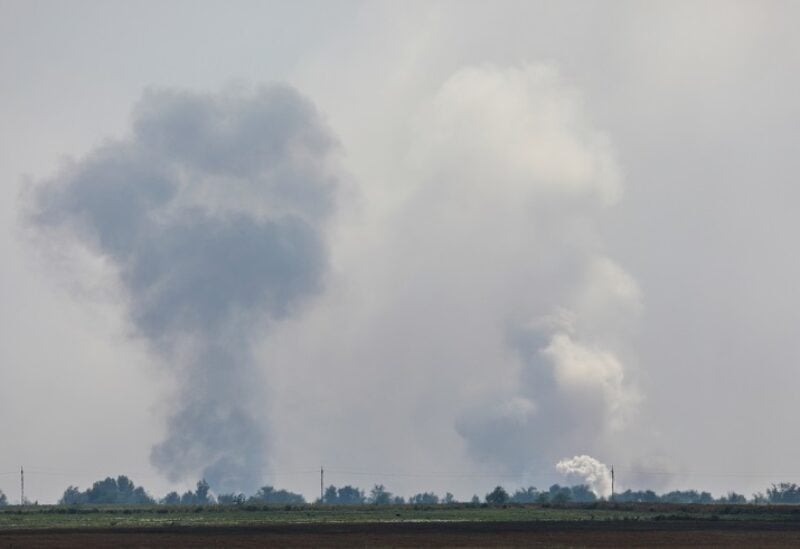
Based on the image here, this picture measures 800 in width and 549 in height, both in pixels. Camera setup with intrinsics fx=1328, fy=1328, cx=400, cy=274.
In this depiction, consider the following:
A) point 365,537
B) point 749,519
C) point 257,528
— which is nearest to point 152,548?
point 365,537

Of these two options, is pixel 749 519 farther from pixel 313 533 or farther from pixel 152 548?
pixel 152 548

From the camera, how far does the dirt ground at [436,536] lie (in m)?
102

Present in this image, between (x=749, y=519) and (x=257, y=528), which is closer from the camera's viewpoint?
(x=257, y=528)

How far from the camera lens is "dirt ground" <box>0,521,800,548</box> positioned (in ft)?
333

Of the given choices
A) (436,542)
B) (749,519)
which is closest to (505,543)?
(436,542)

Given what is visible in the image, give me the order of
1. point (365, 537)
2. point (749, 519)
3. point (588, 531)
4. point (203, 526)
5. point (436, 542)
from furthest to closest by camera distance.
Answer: point (749, 519)
point (203, 526)
point (588, 531)
point (365, 537)
point (436, 542)

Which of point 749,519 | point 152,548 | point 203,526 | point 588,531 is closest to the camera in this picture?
point 152,548

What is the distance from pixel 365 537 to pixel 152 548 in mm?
20776

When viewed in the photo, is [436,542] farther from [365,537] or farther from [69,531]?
[69,531]

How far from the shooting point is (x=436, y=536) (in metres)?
111

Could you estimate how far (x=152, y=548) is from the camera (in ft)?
314

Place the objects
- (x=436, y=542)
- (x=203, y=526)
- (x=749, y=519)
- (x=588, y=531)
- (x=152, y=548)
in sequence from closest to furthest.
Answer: (x=152, y=548) → (x=436, y=542) → (x=588, y=531) → (x=203, y=526) → (x=749, y=519)

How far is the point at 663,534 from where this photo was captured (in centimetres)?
11456

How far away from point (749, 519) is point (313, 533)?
60417mm
